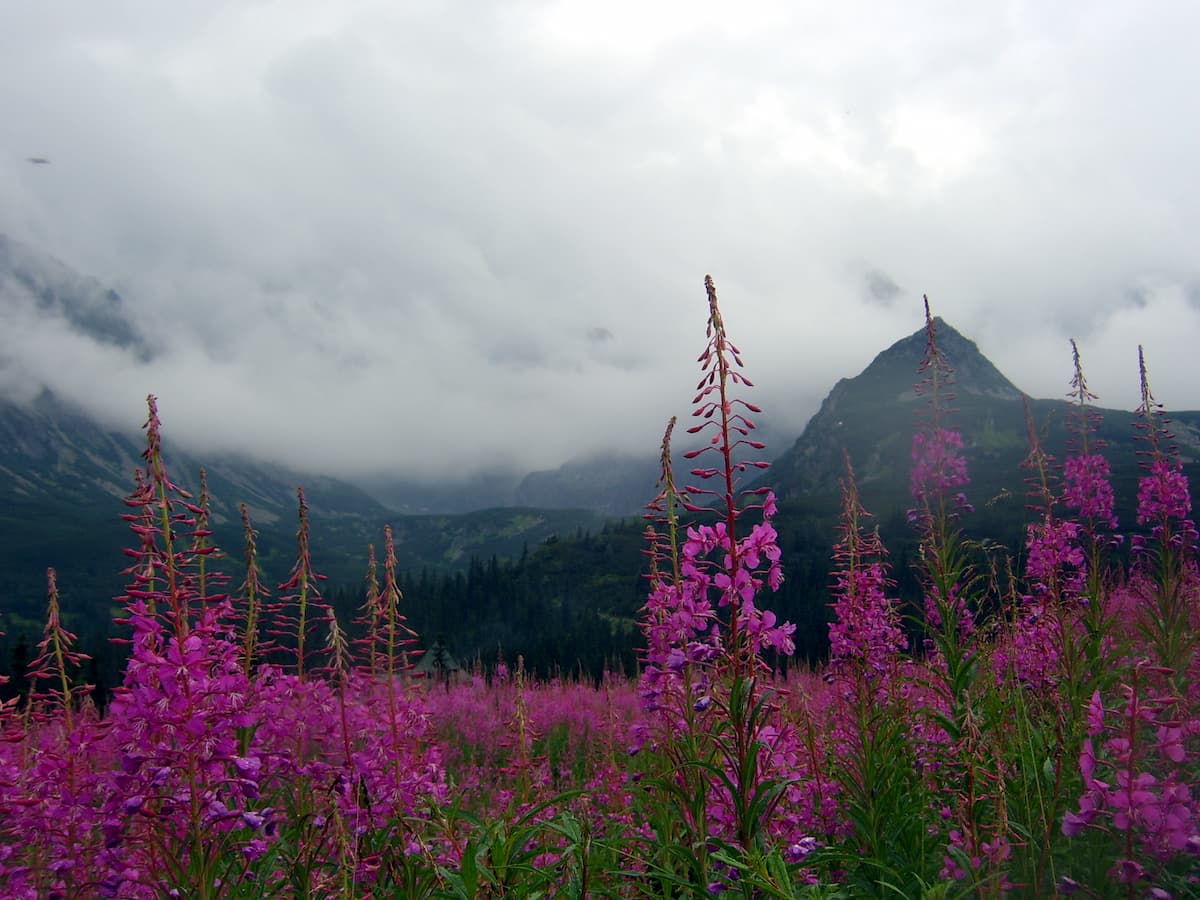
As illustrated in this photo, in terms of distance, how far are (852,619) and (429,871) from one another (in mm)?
4101

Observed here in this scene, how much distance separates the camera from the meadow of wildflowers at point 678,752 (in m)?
3.17

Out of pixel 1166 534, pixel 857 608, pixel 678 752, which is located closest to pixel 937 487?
pixel 857 608

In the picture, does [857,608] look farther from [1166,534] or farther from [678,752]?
[1166,534]

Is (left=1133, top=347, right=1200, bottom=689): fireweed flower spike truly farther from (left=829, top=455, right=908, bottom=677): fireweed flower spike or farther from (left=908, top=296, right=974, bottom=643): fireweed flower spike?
(left=829, top=455, right=908, bottom=677): fireweed flower spike

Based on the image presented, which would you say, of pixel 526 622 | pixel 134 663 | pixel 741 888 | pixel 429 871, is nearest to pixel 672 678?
pixel 741 888

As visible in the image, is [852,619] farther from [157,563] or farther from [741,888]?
[157,563]

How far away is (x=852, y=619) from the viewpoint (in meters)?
6.30

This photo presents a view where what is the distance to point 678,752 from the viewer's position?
4.22m

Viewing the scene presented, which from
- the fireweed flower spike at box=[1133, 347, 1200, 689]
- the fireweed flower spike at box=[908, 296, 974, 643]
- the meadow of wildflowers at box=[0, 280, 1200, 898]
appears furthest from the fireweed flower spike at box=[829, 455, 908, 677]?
the fireweed flower spike at box=[1133, 347, 1200, 689]

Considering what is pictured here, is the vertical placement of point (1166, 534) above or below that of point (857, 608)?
above

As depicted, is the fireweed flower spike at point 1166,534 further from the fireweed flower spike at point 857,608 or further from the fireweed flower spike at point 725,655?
the fireweed flower spike at point 725,655

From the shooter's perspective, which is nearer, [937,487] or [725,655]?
[725,655]

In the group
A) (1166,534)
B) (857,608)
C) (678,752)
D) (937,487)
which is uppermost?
(937,487)

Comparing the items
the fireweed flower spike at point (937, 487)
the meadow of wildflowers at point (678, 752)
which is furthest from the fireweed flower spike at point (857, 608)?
the fireweed flower spike at point (937, 487)
